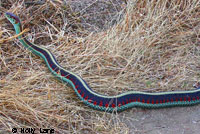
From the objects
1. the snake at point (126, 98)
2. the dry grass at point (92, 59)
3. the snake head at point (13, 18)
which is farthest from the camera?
the snake head at point (13, 18)

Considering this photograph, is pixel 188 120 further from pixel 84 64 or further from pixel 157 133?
pixel 84 64

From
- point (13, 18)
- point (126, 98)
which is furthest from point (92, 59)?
point (13, 18)

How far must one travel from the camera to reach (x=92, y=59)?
13.3 feet

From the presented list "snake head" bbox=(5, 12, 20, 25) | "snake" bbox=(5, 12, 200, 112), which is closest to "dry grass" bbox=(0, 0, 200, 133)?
"snake" bbox=(5, 12, 200, 112)

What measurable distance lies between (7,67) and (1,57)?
24cm

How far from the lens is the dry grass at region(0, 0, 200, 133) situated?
315 centimetres

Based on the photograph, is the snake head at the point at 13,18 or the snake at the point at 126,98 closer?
the snake at the point at 126,98

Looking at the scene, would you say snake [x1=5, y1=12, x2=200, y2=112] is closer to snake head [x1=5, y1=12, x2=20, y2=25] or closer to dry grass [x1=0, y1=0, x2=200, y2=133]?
dry grass [x1=0, y1=0, x2=200, y2=133]

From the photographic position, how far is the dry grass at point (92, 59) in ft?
10.3

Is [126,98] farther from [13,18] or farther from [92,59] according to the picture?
[13,18]

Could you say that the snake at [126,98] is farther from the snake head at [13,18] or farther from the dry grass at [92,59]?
the snake head at [13,18]

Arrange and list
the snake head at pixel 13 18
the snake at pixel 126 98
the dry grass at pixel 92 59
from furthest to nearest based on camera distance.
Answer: the snake head at pixel 13 18
the snake at pixel 126 98
the dry grass at pixel 92 59

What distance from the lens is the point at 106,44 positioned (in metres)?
4.29

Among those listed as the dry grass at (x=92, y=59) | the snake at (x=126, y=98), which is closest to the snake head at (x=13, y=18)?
the dry grass at (x=92, y=59)
